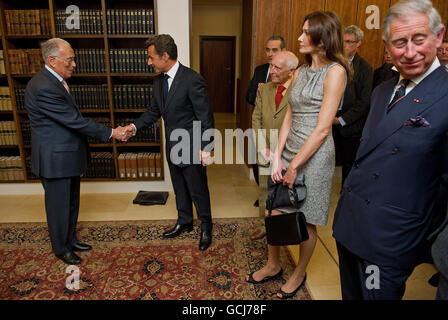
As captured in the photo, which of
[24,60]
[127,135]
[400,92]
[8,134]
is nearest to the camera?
[400,92]

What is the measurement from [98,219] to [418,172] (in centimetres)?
290

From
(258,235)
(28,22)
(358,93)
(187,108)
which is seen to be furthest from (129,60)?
(358,93)

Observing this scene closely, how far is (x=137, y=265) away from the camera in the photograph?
2.43 metres

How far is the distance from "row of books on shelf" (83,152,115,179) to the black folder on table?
45cm

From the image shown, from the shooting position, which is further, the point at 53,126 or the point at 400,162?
the point at 53,126

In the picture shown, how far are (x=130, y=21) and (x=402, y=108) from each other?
3189 mm

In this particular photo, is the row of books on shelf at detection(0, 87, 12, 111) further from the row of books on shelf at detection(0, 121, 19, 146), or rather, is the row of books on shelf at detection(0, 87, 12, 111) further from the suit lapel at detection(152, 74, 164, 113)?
the suit lapel at detection(152, 74, 164, 113)

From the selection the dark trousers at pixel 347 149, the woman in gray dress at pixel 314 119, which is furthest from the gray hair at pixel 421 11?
the dark trousers at pixel 347 149

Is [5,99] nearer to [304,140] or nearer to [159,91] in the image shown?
[159,91]

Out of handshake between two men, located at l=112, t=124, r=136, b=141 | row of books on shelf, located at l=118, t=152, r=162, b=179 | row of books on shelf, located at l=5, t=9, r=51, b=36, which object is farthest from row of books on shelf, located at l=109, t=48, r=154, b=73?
handshake between two men, located at l=112, t=124, r=136, b=141

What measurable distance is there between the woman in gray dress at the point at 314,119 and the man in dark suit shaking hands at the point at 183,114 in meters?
0.80

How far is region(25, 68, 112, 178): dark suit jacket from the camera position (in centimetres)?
221

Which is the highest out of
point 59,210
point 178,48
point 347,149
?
point 178,48

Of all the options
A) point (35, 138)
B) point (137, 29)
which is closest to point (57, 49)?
point (35, 138)
